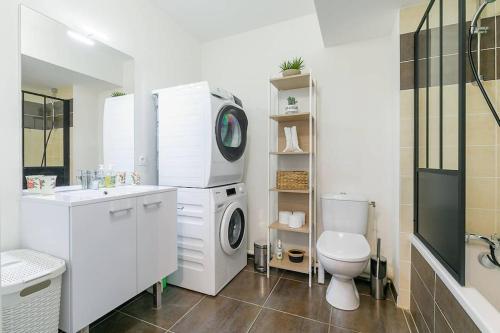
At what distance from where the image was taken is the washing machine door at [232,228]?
207 centimetres

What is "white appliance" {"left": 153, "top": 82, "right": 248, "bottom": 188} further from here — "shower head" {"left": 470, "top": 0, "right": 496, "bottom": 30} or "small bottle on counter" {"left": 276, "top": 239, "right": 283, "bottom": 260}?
"shower head" {"left": 470, "top": 0, "right": 496, "bottom": 30}

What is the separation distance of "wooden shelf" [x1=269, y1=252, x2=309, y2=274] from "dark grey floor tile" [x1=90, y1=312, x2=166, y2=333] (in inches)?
43.8

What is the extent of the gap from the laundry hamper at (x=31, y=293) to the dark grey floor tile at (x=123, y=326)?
478mm

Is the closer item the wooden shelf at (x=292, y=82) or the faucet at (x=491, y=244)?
the faucet at (x=491, y=244)

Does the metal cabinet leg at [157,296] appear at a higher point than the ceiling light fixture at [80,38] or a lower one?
lower

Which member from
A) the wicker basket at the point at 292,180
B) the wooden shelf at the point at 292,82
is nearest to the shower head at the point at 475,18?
the wooden shelf at the point at 292,82

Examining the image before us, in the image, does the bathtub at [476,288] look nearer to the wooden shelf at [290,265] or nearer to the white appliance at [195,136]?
the wooden shelf at [290,265]

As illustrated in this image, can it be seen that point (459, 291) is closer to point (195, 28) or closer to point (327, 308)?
point (327, 308)

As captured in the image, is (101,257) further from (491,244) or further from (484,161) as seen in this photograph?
(484,161)

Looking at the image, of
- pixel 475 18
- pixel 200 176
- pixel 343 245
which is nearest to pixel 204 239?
pixel 200 176

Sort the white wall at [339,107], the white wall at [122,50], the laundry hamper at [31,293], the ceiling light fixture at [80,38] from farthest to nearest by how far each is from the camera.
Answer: the white wall at [339,107] → the ceiling light fixture at [80,38] → the white wall at [122,50] → the laundry hamper at [31,293]

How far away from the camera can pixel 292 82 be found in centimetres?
238

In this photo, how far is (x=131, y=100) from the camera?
2.12m

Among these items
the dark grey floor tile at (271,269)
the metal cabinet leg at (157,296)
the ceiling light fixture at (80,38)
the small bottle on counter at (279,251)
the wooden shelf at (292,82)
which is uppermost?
the ceiling light fixture at (80,38)
